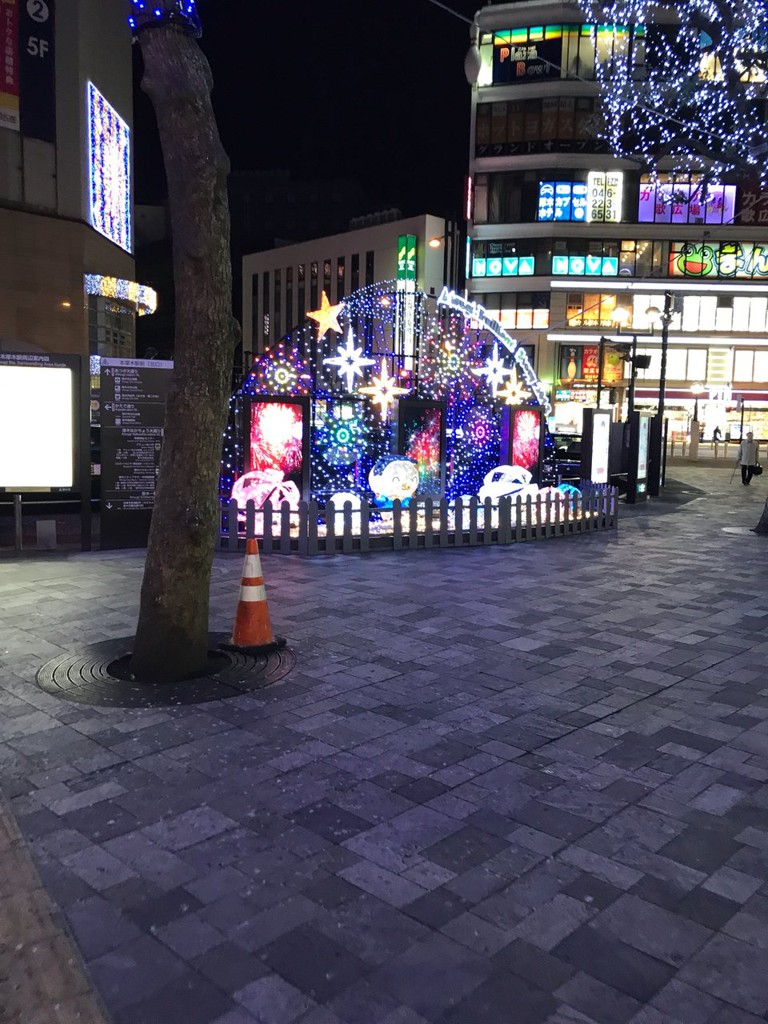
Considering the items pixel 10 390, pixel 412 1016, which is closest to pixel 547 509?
pixel 10 390

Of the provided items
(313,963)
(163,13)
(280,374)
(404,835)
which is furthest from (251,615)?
(280,374)

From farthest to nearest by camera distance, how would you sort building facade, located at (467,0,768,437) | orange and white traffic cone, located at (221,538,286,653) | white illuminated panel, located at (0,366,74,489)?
building facade, located at (467,0,768,437)
white illuminated panel, located at (0,366,74,489)
orange and white traffic cone, located at (221,538,286,653)

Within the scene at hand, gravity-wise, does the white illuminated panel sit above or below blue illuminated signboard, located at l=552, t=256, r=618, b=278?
below

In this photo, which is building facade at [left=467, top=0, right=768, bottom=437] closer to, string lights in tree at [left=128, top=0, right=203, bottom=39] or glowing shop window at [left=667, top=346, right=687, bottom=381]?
glowing shop window at [left=667, top=346, right=687, bottom=381]

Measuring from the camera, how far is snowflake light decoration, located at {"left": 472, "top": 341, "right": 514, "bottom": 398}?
16.2 meters

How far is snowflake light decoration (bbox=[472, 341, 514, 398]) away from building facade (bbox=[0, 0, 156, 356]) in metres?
8.34

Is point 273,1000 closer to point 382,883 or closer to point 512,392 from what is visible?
point 382,883

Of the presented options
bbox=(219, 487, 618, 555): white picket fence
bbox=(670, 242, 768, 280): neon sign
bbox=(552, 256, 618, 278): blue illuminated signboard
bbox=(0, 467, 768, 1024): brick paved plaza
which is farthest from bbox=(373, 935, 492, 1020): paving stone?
bbox=(670, 242, 768, 280): neon sign

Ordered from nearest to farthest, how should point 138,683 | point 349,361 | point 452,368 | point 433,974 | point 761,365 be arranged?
point 433,974
point 138,683
point 349,361
point 452,368
point 761,365

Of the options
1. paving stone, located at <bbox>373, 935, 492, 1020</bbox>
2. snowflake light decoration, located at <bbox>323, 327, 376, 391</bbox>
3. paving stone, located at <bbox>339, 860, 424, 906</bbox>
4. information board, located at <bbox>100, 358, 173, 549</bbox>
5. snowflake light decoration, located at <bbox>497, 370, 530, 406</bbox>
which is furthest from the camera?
snowflake light decoration, located at <bbox>497, 370, 530, 406</bbox>

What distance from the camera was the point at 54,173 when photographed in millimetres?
16750

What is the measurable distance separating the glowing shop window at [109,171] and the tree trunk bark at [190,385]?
13332 millimetres

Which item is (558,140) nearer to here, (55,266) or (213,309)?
(55,266)

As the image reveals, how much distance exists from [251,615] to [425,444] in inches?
305
